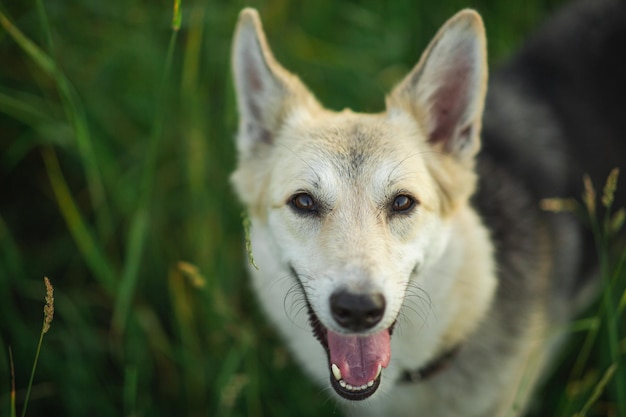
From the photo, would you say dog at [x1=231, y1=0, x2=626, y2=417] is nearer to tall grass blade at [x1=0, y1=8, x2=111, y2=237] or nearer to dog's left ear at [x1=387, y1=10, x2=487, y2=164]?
dog's left ear at [x1=387, y1=10, x2=487, y2=164]

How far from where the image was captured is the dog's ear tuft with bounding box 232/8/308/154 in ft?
8.12

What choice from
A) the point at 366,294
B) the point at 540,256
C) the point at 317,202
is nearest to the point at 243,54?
the point at 317,202

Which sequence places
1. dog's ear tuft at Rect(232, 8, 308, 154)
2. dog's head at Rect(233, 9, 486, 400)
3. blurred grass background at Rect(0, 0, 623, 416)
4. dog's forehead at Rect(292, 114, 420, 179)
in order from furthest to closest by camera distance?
1. blurred grass background at Rect(0, 0, 623, 416)
2. dog's ear tuft at Rect(232, 8, 308, 154)
3. dog's forehead at Rect(292, 114, 420, 179)
4. dog's head at Rect(233, 9, 486, 400)

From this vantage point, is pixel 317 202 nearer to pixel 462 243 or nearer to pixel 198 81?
pixel 462 243

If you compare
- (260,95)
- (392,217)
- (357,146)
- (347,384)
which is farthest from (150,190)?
(347,384)

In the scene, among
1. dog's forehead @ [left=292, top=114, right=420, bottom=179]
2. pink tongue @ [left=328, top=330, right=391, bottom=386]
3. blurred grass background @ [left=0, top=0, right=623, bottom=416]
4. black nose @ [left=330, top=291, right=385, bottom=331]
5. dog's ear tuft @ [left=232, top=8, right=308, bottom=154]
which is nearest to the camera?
black nose @ [left=330, top=291, right=385, bottom=331]

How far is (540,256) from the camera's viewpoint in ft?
9.55

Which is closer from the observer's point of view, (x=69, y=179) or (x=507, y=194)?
(x=507, y=194)

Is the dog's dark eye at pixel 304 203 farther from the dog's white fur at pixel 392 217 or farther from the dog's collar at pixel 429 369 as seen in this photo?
the dog's collar at pixel 429 369

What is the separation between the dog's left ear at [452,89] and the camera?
7.38 feet

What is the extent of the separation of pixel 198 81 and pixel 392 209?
213cm

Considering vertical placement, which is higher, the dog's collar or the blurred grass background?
the blurred grass background

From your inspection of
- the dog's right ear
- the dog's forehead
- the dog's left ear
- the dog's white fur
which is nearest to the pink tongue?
the dog's white fur

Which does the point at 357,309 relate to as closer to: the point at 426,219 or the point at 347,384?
the point at 347,384
